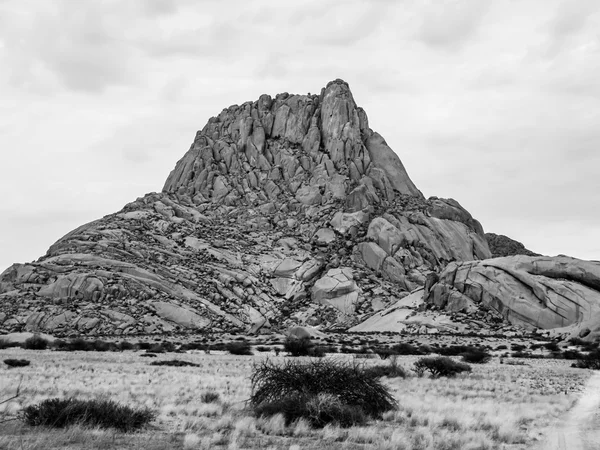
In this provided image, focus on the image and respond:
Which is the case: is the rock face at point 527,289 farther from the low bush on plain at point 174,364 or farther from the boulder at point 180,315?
the low bush on plain at point 174,364

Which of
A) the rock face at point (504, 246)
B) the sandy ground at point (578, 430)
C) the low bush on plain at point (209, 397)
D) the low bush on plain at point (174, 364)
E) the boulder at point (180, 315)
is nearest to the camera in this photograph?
the sandy ground at point (578, 430)

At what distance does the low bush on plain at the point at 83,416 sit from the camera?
10539mm

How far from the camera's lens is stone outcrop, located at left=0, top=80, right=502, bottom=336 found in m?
83.9

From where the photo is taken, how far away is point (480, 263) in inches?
3435

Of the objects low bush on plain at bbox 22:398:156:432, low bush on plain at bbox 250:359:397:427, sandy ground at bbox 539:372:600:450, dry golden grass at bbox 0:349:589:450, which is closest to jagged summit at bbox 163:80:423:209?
dry golden grass at bbox 0:349:589:450

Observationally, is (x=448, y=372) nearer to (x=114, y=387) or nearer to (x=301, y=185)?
(x=114, y=387)

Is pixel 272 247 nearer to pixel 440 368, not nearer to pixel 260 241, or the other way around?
pixel 260 241

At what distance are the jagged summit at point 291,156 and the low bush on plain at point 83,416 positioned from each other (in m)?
117

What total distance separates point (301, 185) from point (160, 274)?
54.0m

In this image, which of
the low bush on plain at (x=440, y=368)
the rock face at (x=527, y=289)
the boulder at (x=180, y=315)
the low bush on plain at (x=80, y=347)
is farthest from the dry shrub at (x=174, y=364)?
the rock face at (x=527, y=289)

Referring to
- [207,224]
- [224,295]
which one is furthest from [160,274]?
[207,224]

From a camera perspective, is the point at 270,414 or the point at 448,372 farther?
the point at 448,372

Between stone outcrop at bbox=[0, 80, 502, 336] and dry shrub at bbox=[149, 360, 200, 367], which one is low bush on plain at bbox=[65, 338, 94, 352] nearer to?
dry shrub at bbox=[149, 360, 200, 367]

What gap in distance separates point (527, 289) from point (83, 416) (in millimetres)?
79796
